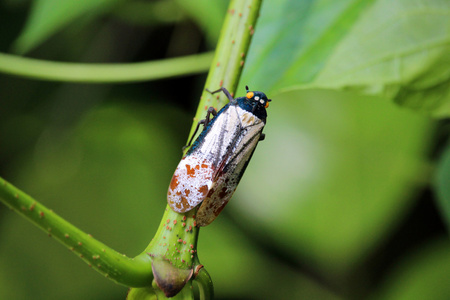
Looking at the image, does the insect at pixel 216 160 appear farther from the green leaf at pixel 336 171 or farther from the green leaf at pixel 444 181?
the green leaf at pixel 336 171

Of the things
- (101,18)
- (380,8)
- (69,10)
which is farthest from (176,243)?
(101,18)

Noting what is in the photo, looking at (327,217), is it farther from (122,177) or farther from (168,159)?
(122,177)

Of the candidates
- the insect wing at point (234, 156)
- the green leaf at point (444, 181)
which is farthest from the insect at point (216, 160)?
the green leaf at point (444, 181)

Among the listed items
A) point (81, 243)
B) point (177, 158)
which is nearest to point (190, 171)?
point (81, 243)

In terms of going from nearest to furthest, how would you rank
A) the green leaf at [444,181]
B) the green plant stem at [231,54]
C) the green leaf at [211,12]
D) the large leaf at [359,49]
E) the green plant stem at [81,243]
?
1. the green plant stem at [81,243]
2. the green plant stem at [231,54]
3. the large leaf at [359,49]
4. the green leaf at [444,181]
5. the green leaf at [211,12]

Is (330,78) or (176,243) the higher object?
(330,78)

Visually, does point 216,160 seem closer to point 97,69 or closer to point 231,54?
point 231,54
